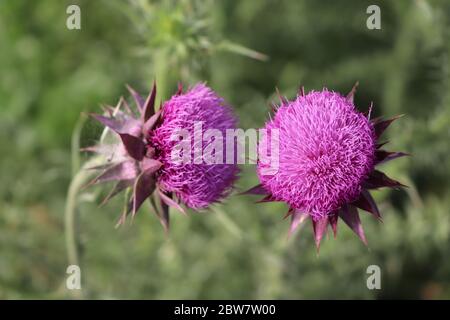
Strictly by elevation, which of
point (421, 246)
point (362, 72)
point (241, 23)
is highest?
point (241, 23)

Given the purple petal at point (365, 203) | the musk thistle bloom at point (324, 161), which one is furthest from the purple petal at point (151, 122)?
the purple petal at point (365, 203)

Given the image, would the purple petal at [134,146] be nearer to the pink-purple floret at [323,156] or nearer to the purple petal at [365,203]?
the pink-purple floret at [323,156]

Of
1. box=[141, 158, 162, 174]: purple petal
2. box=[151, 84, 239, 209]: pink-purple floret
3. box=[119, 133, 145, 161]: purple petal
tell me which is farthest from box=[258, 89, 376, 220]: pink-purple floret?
box=[119, 133, 145, 161]: purple petal

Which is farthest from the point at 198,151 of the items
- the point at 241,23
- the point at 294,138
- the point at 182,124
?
the point at 241,23

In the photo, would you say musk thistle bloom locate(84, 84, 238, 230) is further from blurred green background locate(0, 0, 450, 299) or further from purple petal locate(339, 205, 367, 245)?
purple petal locate(339, 205, 367, 245)

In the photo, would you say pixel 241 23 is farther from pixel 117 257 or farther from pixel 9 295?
pixel 9 295

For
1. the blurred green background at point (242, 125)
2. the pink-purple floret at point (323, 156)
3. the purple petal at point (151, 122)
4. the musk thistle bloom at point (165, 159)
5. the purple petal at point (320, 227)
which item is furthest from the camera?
the blurred green background at point (242, 125)
